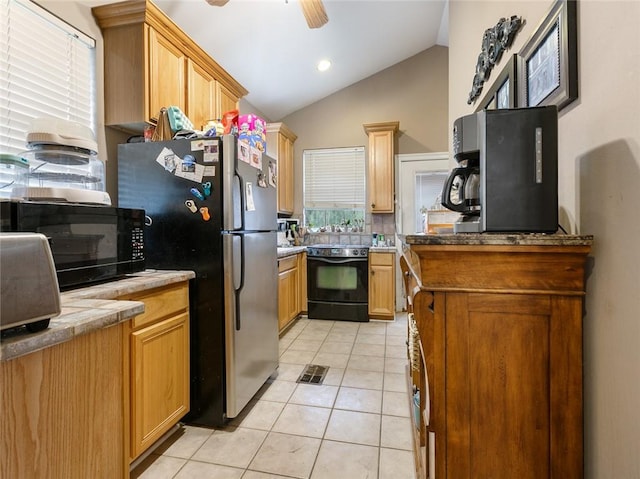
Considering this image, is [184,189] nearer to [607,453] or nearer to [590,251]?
[590,251]

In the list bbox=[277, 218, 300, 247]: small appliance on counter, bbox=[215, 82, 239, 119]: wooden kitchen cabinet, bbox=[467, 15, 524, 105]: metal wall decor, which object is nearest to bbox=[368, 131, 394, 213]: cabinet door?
bbox=[277, 218, 300, 247]: small appliance on counter

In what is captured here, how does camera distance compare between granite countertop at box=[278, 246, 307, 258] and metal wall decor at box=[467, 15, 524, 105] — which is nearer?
metal wall decor at box=[467, 15, 524, 105]

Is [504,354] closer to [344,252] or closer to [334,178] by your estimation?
[344,252]

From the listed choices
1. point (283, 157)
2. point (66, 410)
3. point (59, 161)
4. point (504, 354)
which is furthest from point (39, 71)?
point (283, 157)

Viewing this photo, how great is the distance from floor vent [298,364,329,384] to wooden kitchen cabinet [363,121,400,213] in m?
2.32

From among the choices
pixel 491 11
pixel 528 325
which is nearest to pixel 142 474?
pixel 528 325

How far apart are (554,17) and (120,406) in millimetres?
1766

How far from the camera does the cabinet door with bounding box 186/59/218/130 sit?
233 centimetres

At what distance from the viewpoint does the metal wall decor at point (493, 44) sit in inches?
56.1

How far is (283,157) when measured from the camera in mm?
4387

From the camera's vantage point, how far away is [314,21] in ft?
7.89

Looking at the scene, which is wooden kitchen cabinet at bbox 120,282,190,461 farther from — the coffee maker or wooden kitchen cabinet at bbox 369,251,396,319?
wooden kitchen cabinet at bbox 369,251,396,319

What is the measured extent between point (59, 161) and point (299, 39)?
2.54 meters

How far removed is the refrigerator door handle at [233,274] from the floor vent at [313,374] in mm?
872
